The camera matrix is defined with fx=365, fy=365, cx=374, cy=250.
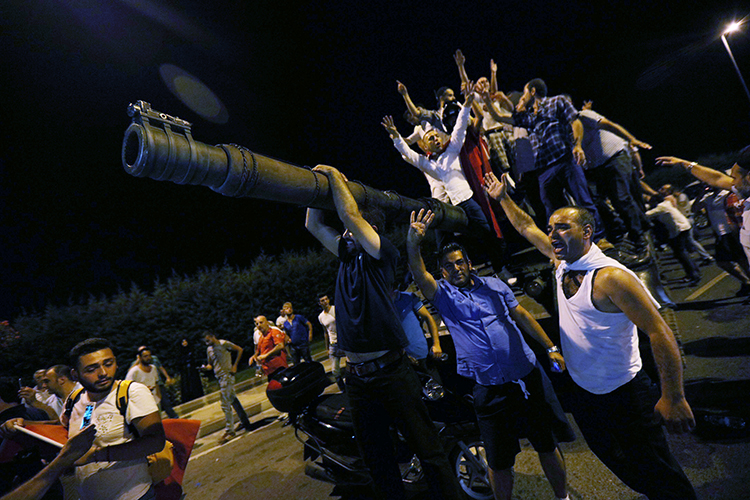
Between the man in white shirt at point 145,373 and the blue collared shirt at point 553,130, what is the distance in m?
7.62

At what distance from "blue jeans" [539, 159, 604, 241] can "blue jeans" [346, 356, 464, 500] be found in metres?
3.49

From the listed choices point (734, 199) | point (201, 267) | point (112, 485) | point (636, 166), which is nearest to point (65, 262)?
point (201, 267)

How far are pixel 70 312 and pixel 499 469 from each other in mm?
12280

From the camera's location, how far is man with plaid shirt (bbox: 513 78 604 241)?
459cm

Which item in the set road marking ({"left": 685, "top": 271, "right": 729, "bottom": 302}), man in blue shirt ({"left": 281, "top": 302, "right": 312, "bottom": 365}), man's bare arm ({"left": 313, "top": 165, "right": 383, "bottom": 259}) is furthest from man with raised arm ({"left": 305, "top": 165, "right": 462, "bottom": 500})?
road marking ({"left": 685, "top": 271, "right": 729, "bottom": 302})

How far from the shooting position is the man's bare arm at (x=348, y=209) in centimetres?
227

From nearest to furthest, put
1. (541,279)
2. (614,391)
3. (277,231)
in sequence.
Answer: (614,391)
(541,279)
(277,231)

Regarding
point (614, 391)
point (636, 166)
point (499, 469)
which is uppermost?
point (636, 166)

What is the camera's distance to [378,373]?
240cm

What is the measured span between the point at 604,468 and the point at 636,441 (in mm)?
1433

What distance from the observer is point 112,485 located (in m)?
2.10

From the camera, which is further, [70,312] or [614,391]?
[70,312]

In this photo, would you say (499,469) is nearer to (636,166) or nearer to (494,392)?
(494,392)

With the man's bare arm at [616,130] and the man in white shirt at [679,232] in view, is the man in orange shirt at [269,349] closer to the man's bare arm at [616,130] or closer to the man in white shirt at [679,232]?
the man's bare arm at [616,130]
